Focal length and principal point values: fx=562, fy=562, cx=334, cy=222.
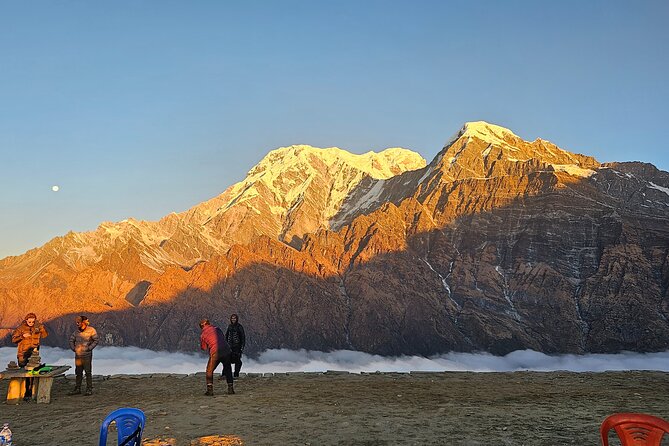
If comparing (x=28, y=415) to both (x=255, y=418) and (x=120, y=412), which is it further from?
(x=120, y=412)

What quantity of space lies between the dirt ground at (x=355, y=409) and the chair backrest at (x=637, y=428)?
4530 millimetres

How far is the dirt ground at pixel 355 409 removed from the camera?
13531 mm

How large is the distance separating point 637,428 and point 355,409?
10.1 metres

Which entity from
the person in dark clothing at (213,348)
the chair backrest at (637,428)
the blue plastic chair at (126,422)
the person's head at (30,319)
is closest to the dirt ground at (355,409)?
the person in dark clothing at (213,348)

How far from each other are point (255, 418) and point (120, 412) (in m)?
7.21

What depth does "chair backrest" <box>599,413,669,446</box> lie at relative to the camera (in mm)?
8242

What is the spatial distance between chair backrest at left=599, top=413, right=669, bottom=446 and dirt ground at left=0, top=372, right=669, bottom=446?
4530 mm

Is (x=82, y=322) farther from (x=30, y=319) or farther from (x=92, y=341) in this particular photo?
(x=30, y=319)

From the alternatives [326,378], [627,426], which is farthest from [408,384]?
[627,426]

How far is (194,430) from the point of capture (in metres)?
14.3

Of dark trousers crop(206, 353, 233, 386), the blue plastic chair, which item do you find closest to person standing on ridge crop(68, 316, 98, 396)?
dark trousers crop(206, 353, 233, 386)

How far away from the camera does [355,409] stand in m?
A: 17.3

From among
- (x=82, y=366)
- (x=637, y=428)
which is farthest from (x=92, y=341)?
(x=637, y=428)

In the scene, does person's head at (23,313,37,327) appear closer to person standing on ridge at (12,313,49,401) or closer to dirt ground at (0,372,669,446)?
person standing on ridge at (12,313,49,401)
